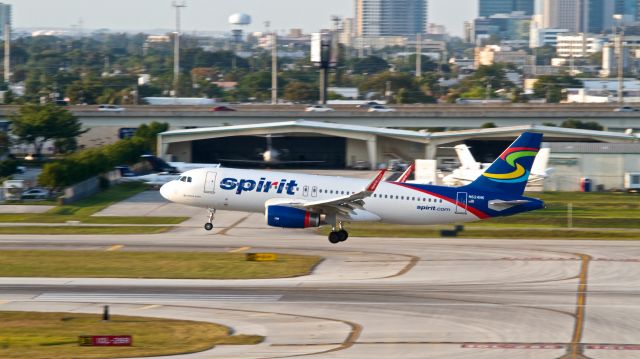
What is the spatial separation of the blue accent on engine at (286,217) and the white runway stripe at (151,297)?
13067mm

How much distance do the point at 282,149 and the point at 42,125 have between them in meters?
25.9

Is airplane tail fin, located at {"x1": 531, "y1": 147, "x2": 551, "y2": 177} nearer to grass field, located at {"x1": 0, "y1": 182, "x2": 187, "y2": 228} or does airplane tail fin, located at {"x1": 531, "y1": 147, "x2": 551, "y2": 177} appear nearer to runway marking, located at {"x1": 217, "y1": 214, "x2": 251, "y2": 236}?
runway marking, located at {"x1": 217, "y1": 214, "x2": 251, "y2": 236}

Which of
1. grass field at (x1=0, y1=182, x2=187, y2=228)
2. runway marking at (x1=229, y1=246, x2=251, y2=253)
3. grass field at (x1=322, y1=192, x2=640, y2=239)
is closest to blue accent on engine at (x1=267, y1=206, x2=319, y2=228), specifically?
runway marking at (x1=229, y1=246, x2=251, y2=253)

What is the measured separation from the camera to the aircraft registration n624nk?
5738cm

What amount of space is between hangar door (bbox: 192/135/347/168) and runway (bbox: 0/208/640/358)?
57010 mm

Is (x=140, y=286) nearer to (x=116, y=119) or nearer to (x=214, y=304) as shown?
(x=214, y=304)

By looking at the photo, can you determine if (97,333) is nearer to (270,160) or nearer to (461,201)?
(461,201)

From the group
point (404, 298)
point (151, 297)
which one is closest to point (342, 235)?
point (404, 298)

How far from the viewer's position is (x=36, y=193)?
268 ft

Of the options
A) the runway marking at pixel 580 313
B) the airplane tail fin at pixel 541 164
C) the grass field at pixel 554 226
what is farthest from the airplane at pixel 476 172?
the runway marking at pixel 580 313

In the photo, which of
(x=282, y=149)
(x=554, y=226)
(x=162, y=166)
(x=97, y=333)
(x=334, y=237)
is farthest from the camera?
(x=282, y=149)

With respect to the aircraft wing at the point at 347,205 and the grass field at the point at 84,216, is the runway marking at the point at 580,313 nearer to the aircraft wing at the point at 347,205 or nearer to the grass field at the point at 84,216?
the aircraft wing at the point at 347,205

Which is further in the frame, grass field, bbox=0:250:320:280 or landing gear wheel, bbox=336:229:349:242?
landing gear wheel, bbox=336:229:349:242

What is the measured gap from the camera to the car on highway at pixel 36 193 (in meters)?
80.9
